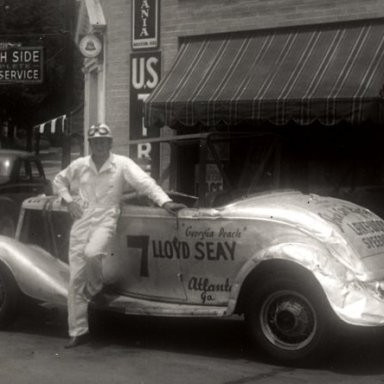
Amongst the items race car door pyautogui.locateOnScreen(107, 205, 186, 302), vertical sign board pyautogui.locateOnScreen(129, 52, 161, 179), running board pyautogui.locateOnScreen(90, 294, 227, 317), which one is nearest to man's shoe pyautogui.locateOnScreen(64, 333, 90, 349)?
running board pyautogui.locateOnScreen(90, 294, 227, 317)

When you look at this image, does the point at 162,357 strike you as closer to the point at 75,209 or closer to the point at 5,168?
the point at 75,209

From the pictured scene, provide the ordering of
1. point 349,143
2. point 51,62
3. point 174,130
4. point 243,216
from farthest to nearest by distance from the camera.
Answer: point 51,62 → point 174,130 → point 349,143 → point 243,216

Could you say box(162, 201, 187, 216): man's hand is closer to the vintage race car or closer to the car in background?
the vintage race car

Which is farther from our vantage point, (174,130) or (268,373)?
(174,130)

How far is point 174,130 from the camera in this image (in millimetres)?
14836

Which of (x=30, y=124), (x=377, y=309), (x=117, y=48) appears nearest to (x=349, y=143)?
(x=117, y=48)

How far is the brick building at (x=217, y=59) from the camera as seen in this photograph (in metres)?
12.0

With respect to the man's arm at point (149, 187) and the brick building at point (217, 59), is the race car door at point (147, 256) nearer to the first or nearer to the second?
the man's arm at point (149, 187)

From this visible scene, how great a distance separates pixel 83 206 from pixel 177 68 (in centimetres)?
613

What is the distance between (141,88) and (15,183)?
2.45 m


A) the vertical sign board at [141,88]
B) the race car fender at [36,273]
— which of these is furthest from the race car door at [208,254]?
the vertical sign board at [141,88]

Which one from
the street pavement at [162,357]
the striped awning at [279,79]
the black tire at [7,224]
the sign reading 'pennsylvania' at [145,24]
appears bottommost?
the street pavement at [162,357]

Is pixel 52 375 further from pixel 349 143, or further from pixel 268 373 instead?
pixel 349 143

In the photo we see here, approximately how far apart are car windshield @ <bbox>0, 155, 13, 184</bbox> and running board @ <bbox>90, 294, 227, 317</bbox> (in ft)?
24.1
